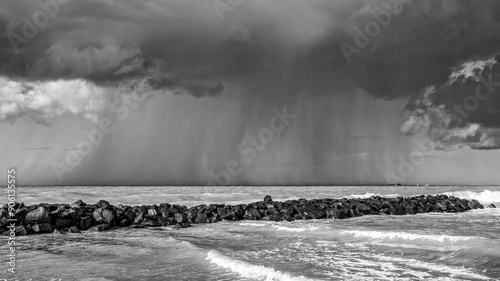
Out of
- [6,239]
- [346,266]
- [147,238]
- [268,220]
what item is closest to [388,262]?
[346,266]

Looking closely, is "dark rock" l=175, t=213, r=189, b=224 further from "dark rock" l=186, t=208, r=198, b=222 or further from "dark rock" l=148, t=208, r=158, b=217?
"dark rock" l=148, t=208, r=158, b=217

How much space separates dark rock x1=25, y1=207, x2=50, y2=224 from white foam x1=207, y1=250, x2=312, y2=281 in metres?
12.2

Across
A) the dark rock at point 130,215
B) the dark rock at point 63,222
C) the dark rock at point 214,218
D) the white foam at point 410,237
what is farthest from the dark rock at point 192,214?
the white foam at point 410,237

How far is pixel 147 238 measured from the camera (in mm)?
16797

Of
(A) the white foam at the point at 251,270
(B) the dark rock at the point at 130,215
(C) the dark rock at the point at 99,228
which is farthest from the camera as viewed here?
(B) the dark rock at the point at 130,215

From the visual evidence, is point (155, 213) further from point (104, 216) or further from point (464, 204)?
point (464, 204)

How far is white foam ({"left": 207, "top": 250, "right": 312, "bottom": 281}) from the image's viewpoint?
8849 mm

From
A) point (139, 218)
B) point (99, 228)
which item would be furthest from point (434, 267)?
point (139, 218)

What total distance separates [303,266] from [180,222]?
45.5ft

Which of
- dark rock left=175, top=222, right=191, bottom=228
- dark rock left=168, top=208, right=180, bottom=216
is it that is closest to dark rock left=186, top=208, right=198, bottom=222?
dark rock left=168, top=208, right=180, bottom=216

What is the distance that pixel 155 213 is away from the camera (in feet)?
78.0

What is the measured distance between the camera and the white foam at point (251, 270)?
8.85 meters

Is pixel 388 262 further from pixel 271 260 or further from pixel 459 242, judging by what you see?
pixel 459 242

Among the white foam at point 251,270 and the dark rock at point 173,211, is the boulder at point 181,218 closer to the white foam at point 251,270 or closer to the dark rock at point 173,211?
the dark rock at point 173,211
